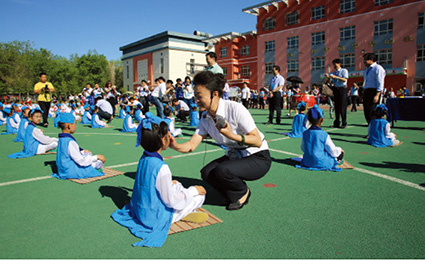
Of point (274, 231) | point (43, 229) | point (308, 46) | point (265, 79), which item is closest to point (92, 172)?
point (43, 229)

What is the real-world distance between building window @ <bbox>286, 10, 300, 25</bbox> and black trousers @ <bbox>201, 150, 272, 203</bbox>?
125ft

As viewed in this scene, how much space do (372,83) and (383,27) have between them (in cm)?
2853

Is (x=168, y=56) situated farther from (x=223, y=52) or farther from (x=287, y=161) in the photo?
(x=287, y=161)

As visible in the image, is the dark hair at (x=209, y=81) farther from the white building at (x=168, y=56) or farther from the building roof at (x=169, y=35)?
the building roof at (x=169, y=35)

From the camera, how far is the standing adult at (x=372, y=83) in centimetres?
747

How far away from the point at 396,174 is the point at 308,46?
3524 cm

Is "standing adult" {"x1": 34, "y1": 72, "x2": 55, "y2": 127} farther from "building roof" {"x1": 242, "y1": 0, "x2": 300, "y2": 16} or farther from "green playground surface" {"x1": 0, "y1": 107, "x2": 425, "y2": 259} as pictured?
"building roof" {"x1": 242, "y1": 0, "x2": 300, "y2": 16}

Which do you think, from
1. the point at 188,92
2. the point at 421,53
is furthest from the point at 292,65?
the point at 188,92

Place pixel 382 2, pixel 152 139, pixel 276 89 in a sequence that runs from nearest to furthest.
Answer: pixel 152 139
pixel 276 89
pixel 382 2

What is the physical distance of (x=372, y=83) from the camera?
7.71 metres

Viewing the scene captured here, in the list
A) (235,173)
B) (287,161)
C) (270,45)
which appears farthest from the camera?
(270,45)

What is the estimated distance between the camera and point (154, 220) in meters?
2.75

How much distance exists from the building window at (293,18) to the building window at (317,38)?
2977 millimetres

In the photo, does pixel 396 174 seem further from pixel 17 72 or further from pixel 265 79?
pixel 17 72
